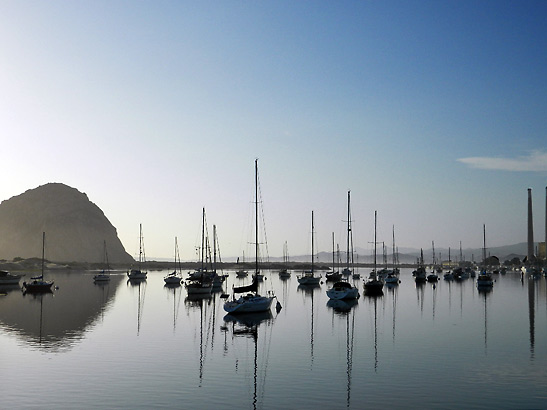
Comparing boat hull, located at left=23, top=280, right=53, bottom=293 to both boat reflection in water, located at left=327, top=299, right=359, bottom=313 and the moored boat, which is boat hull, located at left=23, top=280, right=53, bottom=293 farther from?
boat reflection in water, located at left=327, top=299, right=359, bottom=313

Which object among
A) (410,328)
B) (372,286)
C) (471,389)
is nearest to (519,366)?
(471,389)

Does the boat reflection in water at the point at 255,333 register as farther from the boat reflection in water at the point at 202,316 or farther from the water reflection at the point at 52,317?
the water reflection at the point at 52,317

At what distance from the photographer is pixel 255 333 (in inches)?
1855

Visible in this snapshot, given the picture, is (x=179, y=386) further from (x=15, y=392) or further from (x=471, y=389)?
(x=471, y=389)

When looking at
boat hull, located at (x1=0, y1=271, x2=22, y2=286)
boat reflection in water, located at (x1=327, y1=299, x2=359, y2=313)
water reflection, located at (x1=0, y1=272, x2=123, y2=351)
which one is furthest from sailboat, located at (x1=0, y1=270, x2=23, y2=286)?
boat reflection in water, located at (x1=327, y1=299, x2=359, y2=313)

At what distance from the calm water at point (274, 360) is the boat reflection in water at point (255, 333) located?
0.42 ft

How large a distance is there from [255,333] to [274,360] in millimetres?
12240

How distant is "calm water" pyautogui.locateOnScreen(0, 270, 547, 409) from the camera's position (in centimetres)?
2519

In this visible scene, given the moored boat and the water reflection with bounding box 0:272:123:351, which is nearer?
the water reflection with bounding box 0:272:123:351

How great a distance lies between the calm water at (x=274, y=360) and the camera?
2519 cm

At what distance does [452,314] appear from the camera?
209ft

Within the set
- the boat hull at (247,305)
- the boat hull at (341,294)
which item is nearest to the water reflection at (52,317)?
the boat hull at (247,305)

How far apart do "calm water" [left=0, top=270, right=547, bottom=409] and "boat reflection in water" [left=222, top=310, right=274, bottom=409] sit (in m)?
0.13

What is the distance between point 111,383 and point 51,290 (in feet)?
249
